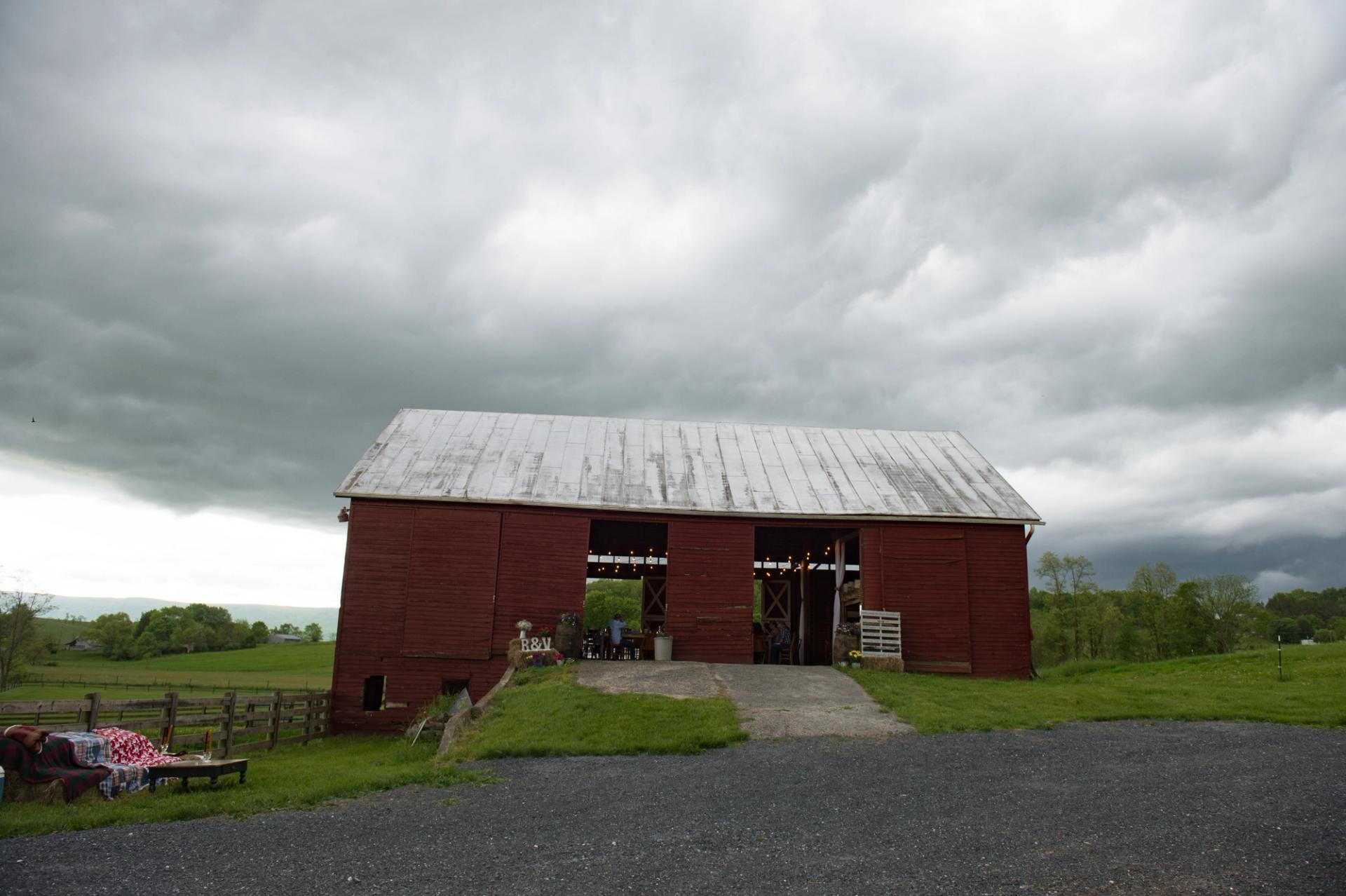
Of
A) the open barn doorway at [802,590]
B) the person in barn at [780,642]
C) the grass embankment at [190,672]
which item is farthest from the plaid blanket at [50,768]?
the grass embankment at [190,672]

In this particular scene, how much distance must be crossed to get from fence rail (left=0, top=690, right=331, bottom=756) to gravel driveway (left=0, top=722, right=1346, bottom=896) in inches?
138

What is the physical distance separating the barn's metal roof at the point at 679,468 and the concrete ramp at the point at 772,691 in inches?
166

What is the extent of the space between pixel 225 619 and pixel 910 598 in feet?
336

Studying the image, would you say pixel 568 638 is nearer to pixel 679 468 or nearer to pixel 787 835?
pixel 679 468

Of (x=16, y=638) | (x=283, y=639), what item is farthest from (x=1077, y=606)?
(x=283, y=639)

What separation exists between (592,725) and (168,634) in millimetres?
94970

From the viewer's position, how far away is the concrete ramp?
12.5 m

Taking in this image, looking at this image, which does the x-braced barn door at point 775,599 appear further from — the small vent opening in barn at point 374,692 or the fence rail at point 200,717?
the fence rail at point 200,717

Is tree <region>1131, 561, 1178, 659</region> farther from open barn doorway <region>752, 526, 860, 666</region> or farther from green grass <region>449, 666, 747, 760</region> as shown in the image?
green grass <region>449, 666, 747, 760</region>

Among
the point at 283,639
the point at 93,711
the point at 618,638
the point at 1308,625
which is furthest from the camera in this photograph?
the point at 283,639

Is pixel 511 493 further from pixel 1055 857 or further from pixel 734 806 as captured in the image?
pixel 1055 857

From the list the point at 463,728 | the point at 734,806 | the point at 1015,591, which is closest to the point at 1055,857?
→ the point at 734,806

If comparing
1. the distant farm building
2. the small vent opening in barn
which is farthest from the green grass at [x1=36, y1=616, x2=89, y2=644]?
the small vent opening in barn

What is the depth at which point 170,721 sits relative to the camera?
456 inches
